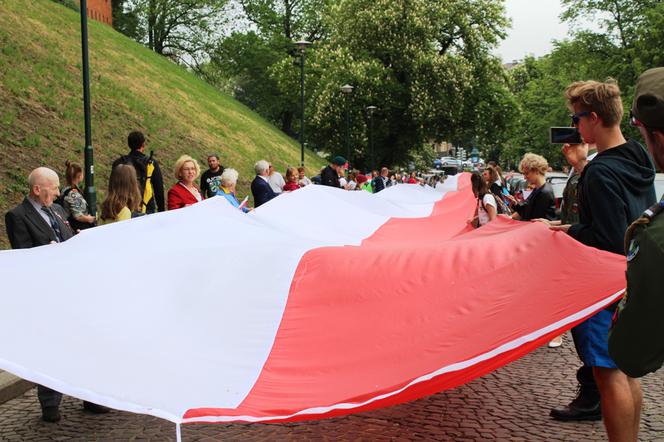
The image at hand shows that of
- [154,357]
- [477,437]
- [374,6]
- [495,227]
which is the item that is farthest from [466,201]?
[374,6]

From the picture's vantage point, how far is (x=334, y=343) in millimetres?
4441

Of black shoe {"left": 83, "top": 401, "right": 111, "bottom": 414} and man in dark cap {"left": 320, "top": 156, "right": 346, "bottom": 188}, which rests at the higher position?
man in dark cap {"left": 320, "top": 156, "right": 346, "bottom": 188}

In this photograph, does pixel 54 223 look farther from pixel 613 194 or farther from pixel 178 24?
pixel 178 24

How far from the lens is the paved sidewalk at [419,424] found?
5125 millimetres

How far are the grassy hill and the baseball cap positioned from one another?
41.0 ft

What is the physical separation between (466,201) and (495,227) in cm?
836

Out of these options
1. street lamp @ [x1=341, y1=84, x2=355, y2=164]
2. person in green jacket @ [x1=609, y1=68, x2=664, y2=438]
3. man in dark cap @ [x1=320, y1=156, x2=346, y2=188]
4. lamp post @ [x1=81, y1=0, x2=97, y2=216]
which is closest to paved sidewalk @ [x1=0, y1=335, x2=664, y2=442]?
person in green jacket @ [x1=609, y1=68, x2=664, y2=438]

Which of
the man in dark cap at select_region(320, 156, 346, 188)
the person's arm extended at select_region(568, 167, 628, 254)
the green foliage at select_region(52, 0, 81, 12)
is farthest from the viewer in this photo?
the green foliage at select_region(52, 0, 81, 12)

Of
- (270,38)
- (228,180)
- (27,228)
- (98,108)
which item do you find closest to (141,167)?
(228,180)

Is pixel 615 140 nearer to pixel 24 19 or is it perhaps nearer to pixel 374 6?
pixel 24 19

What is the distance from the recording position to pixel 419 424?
5.38 metres

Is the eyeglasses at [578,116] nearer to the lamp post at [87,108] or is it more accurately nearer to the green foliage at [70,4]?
the lamp post at [87,108]

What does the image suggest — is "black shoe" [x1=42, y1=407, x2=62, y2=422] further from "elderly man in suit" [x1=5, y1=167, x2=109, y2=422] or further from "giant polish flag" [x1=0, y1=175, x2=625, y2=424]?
"giant polish flag" [x1=0, y1=175, x2=625, y2=424]

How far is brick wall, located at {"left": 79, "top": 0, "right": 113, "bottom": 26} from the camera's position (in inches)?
1681
